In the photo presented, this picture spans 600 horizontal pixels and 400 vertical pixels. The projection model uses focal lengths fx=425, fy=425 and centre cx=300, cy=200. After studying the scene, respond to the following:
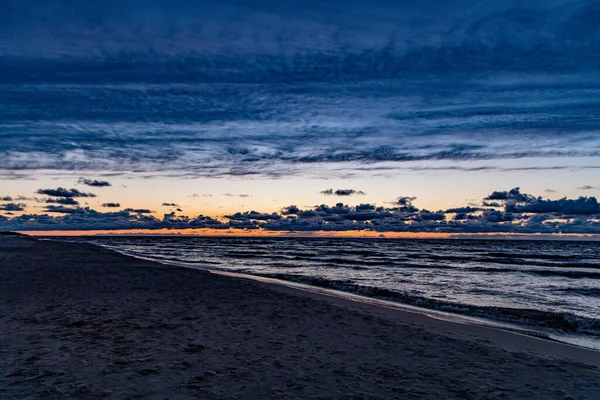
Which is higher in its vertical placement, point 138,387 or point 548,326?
point 138,387

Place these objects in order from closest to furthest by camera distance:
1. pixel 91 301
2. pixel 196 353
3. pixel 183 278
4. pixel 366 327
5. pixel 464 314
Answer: pixel 196 353
pixel 366 327
pixel 91 301
pixel 464 314
pixel 183 278

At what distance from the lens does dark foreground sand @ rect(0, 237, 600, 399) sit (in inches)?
280

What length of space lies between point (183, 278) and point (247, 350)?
17.3 metres

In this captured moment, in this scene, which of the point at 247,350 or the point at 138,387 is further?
the point at 247,350

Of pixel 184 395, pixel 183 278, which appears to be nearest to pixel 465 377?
pixel 184 395

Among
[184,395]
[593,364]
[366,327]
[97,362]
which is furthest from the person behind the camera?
[366,327]

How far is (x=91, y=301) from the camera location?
1567cm

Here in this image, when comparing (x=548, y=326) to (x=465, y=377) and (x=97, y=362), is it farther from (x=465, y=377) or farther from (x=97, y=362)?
(x=97, y=362)

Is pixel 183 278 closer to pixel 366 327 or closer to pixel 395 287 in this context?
pixel 395 287

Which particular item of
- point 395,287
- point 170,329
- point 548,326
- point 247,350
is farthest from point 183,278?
point 548,326

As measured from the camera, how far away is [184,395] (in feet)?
21.7

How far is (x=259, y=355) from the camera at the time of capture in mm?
9188

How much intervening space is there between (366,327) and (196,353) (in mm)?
5807

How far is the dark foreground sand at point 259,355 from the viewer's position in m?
7.11
